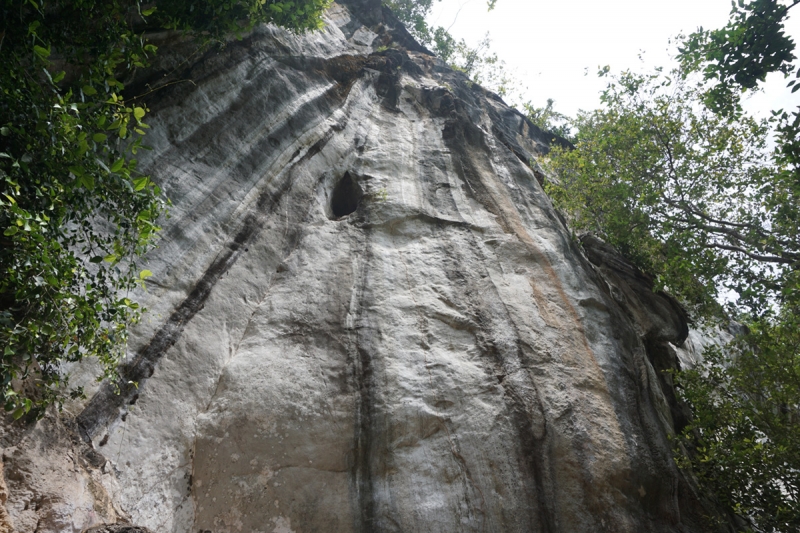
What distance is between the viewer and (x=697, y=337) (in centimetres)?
1611

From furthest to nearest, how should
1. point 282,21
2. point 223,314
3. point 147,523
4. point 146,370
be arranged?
point 282,21 < point 223,314 < point 146,370 < point 147,523

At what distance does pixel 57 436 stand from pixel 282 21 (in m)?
8.52

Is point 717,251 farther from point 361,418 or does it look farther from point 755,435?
point 361,418

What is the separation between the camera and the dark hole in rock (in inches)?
449

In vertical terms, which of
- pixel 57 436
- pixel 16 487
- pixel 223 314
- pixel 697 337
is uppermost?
pixel 697 337

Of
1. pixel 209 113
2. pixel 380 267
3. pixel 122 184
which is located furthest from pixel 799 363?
pixel 209 113

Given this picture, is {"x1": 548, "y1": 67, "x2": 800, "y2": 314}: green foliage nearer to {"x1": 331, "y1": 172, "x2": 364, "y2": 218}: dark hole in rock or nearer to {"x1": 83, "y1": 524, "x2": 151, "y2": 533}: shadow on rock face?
{"x1": 331, "y1": 172, "x2": 364, "y2": 218}: dark hole in rock

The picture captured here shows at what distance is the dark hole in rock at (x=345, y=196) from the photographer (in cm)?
1141

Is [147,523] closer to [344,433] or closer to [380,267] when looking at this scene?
[344,433]

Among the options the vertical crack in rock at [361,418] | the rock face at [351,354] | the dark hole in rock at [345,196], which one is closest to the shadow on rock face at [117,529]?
the rock face at [351,354]

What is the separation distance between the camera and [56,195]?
509 cm

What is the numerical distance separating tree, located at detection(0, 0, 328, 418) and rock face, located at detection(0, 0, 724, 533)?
766mm

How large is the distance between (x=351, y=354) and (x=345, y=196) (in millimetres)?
5006

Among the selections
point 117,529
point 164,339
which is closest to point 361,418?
point 164,339
